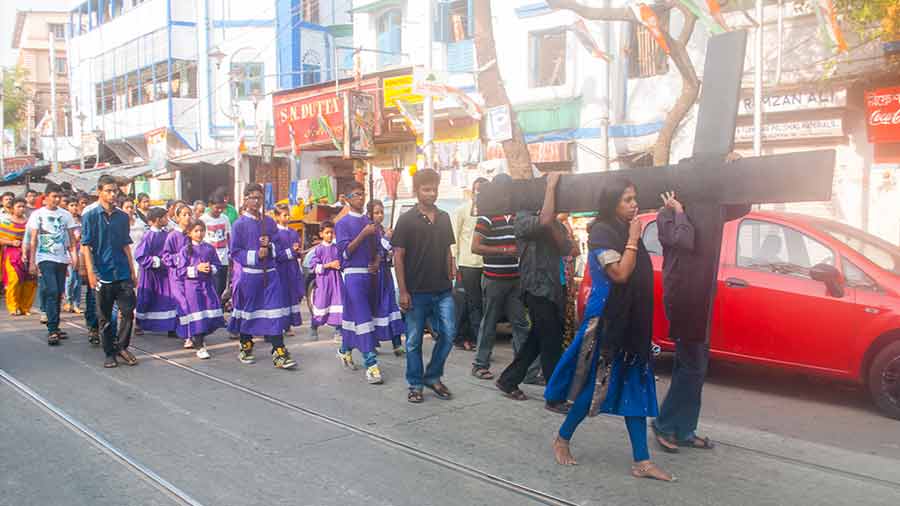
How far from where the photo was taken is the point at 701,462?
4836 mm

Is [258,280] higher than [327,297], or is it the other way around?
[258,280]

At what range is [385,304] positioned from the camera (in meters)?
7.37

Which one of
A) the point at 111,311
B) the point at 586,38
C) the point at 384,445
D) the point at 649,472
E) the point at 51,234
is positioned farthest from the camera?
the point at 586,38

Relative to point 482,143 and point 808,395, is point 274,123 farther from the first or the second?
point 808,395

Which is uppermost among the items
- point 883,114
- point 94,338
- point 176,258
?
point 883,114

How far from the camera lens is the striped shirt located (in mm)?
6883

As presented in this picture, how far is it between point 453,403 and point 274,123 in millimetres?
21472

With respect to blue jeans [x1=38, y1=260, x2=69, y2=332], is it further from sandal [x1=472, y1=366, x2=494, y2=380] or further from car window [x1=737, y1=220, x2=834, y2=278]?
car window [x1=737, y1=220, x2=834, y2=278]

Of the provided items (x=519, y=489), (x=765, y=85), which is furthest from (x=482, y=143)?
(x=519, y=489)

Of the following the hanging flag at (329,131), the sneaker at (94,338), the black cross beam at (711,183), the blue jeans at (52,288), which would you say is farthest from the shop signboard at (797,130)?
the hanging flag at (329,131)

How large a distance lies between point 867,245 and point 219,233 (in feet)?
26.2

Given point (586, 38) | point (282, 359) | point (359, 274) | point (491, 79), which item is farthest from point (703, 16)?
point (282, 359)

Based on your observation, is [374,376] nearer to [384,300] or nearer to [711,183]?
[384,300]

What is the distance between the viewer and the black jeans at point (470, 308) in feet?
28.3
